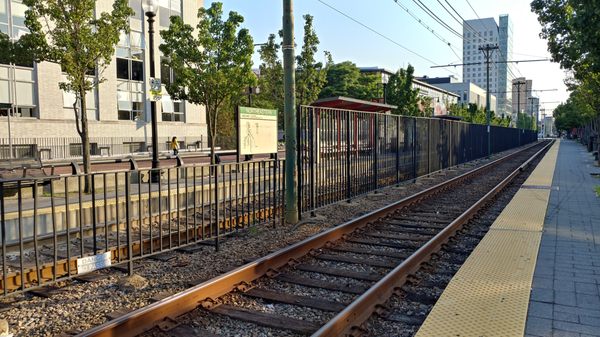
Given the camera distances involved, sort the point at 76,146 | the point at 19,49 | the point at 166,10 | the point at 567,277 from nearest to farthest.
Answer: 1. the point at 567,277
2. the point at 19,49
3. the point at 76,146
4. the point at 166,10

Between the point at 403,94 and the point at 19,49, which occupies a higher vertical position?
the point at 403,94

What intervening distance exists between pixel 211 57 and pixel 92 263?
15581 millimetres

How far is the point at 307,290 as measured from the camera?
570 centimetres

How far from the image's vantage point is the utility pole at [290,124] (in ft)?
30.8

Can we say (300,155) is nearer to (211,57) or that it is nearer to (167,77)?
(211,57)

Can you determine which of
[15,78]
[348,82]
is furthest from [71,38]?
[348,82]

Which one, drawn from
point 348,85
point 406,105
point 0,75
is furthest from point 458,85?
point 0,75

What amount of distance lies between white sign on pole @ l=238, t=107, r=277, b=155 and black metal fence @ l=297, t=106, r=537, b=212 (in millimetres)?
580

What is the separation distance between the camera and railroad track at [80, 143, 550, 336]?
444cm

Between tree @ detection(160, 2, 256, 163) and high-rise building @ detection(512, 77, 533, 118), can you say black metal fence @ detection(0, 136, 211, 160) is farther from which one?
high-rise building @ detection(512, 77, 533, 118)

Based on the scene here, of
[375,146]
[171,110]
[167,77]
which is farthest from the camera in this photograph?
[171,110]

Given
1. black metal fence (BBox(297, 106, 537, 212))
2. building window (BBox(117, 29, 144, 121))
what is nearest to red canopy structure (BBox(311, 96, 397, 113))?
black metal fence (BBox(297, 106, 537, 212))

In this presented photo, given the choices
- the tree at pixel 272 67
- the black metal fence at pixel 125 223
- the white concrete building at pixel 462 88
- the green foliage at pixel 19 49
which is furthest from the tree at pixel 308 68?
the white concrete building at pixel 462 88

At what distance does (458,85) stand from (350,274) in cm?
13765
